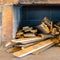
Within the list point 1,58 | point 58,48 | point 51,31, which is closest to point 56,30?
point 51,31

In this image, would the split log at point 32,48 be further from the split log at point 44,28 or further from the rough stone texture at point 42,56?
the split log at point 44,28

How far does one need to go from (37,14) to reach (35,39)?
2.22 ft

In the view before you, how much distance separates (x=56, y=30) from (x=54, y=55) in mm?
616

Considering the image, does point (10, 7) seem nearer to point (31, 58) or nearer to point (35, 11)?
point (35, 11)

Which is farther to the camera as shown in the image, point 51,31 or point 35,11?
point 35,11

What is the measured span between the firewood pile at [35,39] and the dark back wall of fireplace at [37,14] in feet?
1.03

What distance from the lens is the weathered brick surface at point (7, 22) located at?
2432 millimetres

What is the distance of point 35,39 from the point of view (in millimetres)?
2422

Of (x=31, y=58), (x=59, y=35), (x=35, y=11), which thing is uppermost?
(x=35, y=11)

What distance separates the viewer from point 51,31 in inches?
101

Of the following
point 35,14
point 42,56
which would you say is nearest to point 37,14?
point 35,14

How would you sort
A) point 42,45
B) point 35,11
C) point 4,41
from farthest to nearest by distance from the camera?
point 35,11, point 4,41, point 42,45

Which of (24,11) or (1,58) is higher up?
(24,11)

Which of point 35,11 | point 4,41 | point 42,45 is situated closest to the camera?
point 42,45
